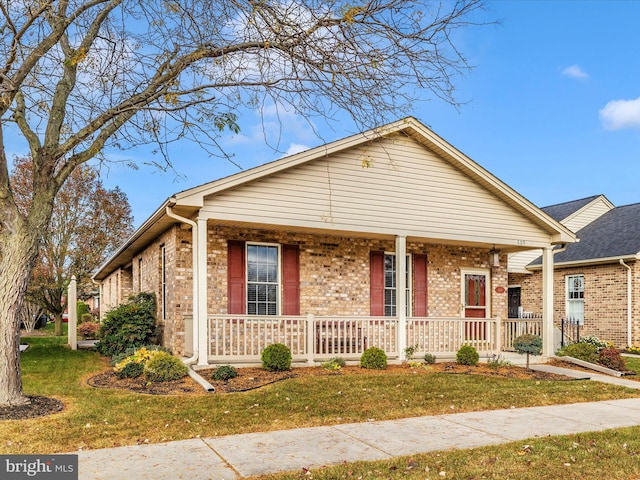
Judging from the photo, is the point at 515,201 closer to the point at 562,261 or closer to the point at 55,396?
the point at 562,261

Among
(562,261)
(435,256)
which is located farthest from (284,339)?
(562,261)

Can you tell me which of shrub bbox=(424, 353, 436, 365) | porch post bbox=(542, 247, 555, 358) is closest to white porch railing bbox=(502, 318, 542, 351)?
porch post bbox=(542, 247, 555, 358)

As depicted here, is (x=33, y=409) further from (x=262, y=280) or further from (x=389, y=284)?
(x=389, y=284)

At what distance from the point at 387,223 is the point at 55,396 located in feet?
24.3

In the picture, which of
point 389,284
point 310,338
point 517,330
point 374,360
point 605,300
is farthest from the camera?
point 605,300

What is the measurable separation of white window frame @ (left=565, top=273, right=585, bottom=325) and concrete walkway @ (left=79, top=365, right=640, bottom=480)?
12.6 m

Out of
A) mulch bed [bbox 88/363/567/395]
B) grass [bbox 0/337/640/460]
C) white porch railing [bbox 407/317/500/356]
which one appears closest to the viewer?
grass [bbox 0/337/640/460]

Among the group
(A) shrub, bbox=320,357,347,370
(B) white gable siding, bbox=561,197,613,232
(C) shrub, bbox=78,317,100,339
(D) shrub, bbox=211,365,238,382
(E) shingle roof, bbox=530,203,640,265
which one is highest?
(B) white gable siding, bbox=561,197,613,232

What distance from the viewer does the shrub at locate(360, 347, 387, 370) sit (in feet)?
36.9

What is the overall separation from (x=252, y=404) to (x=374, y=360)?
402 centimetres

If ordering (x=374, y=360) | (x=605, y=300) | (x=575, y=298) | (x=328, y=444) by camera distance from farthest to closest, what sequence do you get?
1. (x=575, y=298)
2. (x=605, y=300)
3. (x=374, y=360)
4. (x=328, y=444)

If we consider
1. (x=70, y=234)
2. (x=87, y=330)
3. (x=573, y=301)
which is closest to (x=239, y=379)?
(x=573, y=301)

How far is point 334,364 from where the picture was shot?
11078 millimetres

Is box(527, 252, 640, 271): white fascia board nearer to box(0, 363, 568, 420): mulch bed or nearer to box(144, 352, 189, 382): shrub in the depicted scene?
box(0, 363, 568, 420): mulch bed
